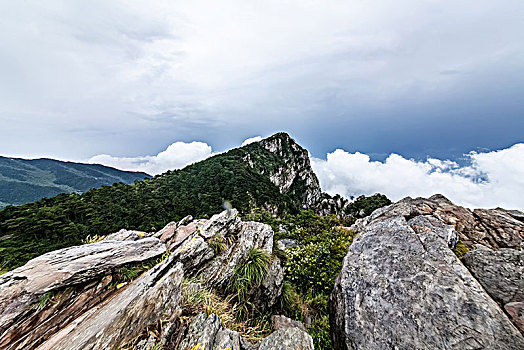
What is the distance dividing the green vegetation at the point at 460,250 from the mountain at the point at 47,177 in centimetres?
13969

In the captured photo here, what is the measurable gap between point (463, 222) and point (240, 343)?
6.97m

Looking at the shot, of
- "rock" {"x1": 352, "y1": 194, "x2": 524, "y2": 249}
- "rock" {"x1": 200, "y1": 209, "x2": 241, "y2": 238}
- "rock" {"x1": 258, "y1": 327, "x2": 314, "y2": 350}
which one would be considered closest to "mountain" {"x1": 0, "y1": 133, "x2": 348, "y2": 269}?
"rock" {"x1": 200, "y1": 209, "x2": 241, "y2": 238}

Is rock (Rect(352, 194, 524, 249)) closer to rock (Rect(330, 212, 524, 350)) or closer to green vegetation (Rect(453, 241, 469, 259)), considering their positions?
green vegetation (Rect(453, 241, 469, 259))

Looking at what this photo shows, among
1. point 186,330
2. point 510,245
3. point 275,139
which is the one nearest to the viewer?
point 186,330

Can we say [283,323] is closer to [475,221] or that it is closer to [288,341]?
[288,341]

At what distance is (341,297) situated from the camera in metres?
4.94

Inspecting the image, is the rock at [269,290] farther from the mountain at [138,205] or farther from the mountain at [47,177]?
the mountain at [47,177]

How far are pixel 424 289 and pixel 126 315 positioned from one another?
555 cm

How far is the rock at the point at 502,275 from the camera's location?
3549 mm

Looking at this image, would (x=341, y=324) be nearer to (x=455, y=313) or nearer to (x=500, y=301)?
(x=455, y=313)

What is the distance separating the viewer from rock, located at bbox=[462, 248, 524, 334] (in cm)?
355

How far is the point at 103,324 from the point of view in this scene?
3289mm

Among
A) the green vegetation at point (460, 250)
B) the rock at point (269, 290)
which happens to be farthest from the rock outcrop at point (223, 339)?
the green vegetation at point (460, 250)

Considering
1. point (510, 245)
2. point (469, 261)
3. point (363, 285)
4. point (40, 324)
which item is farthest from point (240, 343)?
point (510, 245)
